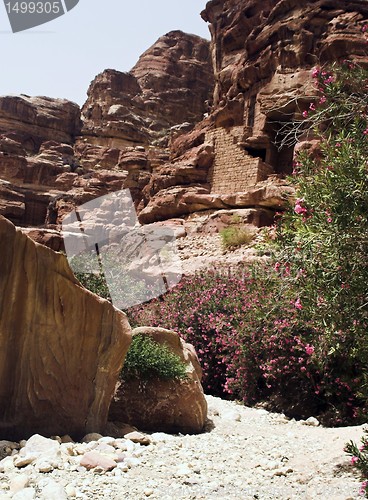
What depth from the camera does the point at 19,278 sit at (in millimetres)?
4574

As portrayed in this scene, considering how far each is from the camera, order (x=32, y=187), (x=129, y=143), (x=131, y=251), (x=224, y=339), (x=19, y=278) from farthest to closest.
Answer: (x=129, y=143), (x=32, y=187), (x=131, y=251), (x=224, y=339), (x=19, y=278)

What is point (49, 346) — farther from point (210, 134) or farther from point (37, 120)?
point (37, 120)

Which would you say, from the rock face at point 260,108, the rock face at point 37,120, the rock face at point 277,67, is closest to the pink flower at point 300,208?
the rock face at point 260,108

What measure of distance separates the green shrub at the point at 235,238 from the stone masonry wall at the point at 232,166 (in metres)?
3.95

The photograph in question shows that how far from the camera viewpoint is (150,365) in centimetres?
585

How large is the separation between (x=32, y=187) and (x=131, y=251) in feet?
72.0

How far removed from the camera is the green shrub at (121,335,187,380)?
5.88 metres

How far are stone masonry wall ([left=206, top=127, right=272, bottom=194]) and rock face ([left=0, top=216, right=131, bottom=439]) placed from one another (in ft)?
57.1

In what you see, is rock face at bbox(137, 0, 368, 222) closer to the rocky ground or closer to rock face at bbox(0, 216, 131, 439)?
the rocky ground

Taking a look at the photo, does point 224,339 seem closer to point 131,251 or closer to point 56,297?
point 56,297

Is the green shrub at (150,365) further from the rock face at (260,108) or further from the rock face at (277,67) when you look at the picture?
the rock face at (277,67)

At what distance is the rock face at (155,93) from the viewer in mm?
47719

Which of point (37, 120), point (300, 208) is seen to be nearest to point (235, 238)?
point (300, 208)

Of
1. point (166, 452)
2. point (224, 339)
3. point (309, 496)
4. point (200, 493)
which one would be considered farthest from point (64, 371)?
point (224, 339)
